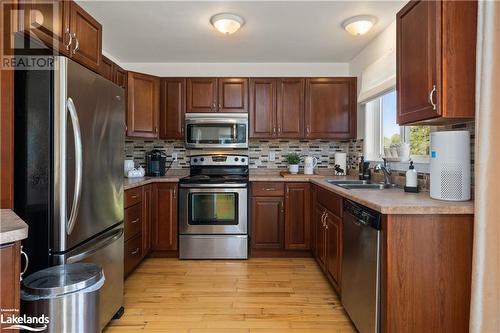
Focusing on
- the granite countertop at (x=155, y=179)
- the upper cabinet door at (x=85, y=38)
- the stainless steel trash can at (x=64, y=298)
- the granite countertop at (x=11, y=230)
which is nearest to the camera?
the granite countertop at (x=11, y=230)

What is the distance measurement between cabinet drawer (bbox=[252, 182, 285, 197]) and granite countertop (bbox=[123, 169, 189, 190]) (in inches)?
34.5

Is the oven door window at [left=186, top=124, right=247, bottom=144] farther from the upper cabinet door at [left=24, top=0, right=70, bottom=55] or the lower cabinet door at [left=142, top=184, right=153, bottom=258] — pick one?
the upper cabinet door at [left=24, top=0, right=70, bottom=55]

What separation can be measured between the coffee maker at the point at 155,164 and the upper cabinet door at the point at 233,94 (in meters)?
0.93

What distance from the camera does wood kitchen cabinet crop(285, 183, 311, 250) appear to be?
3312 millimetres

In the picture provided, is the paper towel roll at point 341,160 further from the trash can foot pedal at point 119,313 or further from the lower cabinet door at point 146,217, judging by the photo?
the trash can foot pedal at point 119,313

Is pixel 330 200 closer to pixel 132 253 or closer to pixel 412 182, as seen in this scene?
pixel 412 182

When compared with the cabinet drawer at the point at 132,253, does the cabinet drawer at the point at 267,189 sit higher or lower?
higher

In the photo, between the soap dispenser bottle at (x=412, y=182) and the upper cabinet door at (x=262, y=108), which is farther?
the upper cabinet door at (x=262, y=108)

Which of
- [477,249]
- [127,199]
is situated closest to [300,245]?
[127,199]

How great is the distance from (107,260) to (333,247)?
1670 millimetres

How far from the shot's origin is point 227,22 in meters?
2.53

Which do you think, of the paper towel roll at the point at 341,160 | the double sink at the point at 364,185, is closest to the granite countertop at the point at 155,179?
the double sink at the point at 364,185
